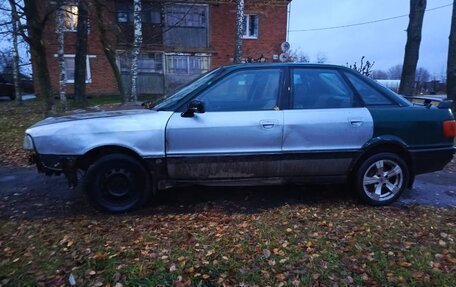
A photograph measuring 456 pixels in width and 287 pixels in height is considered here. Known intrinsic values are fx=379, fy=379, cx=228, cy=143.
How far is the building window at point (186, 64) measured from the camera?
24141 mm

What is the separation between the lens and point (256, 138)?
14.0 ft

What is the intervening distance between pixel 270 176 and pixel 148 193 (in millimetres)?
1418

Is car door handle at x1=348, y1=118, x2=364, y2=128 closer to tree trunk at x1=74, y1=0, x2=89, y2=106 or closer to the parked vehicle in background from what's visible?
the parked vehicle in background

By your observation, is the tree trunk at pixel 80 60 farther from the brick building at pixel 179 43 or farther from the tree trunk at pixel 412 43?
the tree trunk at pixel 412 43

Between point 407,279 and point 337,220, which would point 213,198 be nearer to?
point 337,220

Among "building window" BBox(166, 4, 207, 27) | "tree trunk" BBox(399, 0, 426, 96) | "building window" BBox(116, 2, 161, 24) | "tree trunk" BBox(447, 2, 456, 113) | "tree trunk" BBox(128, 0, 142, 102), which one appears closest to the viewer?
"tree trunk" BBox(399, 0, 426, 96)

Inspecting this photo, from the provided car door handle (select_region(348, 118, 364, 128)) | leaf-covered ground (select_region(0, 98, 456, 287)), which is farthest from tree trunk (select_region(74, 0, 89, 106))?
car door handle (select_region(348, 118, 364, 128))

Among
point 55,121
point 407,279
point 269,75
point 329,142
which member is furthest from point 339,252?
point 55,121

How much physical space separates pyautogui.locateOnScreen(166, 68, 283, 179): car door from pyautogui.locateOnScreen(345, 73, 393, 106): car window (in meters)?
0.93

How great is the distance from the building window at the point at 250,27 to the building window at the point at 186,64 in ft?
10.0

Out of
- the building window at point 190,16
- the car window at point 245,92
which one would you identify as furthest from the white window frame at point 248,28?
the car window at point 245,92

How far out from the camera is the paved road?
177 inches

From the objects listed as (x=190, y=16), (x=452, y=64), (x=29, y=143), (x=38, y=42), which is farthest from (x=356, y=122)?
(x=190, y=16)

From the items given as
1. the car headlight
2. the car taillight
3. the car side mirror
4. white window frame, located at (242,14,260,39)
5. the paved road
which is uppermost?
white window frame, located at (242,14,260,39)
